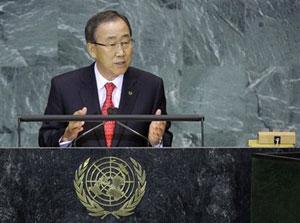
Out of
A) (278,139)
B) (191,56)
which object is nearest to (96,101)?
(278,139)

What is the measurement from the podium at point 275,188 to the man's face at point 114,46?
1503 millimetres

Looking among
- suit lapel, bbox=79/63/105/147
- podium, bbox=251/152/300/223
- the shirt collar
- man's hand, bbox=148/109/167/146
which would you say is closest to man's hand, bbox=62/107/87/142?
man's hand, bbox=148/109/167/146

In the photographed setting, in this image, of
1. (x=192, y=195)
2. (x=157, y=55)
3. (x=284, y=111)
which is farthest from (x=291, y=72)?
(x=192, y=195)

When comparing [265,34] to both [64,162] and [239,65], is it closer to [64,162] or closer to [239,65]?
[239,65]

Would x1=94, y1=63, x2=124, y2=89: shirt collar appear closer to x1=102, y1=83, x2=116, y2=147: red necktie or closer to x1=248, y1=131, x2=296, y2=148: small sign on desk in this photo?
x1=102, y1=83, x2=116, y2=147: red necktie

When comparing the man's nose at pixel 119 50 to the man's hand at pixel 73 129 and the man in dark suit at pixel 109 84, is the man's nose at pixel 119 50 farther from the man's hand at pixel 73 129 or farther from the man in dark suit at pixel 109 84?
the man's hand at pixel 73 129

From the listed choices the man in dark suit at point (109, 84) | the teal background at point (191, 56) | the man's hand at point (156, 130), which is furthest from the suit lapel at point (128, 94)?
the teal background at point (191, 56)

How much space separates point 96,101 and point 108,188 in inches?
46.0

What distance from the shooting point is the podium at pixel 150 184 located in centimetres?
317

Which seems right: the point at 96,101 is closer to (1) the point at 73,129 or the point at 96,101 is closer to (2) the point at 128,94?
(2) the point at 128,94

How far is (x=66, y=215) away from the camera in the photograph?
317cm

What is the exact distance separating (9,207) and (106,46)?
1.41m

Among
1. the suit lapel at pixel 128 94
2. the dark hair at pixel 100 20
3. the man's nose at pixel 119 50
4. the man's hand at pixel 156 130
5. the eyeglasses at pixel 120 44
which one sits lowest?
the man's hand at pixel 156 130

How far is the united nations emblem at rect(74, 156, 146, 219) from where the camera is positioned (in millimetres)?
3172
